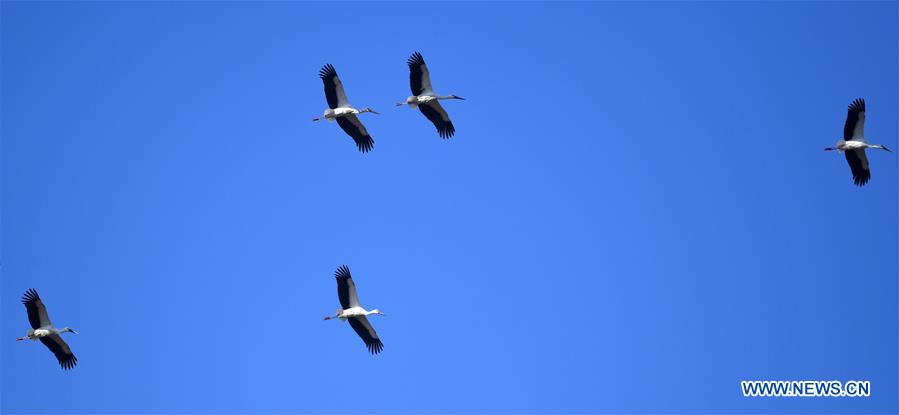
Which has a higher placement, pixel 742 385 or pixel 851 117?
pixel 851 117

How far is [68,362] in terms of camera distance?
2216 inches

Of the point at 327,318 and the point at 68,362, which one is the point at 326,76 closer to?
the point at 327,318

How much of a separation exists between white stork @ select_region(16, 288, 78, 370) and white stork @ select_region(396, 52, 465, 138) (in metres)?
9.77

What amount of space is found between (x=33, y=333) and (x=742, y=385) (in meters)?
17.1

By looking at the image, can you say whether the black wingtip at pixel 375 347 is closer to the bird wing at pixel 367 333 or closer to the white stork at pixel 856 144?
the bird wing at pixel 367 333

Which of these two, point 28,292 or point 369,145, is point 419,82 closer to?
point 369,145

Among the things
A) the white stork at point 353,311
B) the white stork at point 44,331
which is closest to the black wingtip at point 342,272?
the white stork at point 353,311

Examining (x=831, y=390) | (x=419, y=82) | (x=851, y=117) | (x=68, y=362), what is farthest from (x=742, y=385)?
(x=68, y=362)

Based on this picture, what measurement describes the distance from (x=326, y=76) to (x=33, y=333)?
30.4ft

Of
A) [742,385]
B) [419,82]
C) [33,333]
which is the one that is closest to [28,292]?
[33,333]

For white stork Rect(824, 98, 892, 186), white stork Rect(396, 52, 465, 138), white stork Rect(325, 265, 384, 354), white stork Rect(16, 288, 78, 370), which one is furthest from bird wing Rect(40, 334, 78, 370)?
white stork Rect(824, 98, 892, 186)

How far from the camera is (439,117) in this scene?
2221 inches

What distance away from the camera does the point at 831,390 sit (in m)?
57.6

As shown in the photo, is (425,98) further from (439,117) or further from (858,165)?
(858,165)
